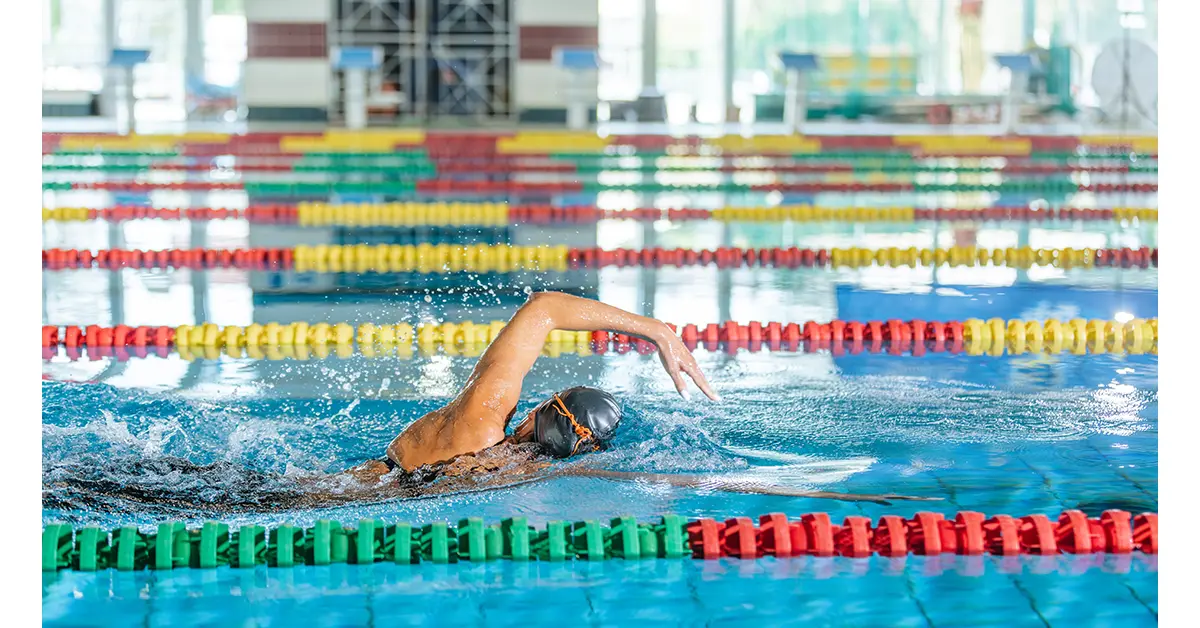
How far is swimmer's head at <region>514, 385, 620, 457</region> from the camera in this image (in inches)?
150

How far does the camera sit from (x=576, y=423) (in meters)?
3.81

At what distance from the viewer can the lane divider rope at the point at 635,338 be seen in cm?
567

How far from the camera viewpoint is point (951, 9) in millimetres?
21188

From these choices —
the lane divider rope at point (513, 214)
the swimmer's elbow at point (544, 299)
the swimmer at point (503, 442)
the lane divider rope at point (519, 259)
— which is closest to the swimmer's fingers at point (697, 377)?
the swimmer at point (503, 442)

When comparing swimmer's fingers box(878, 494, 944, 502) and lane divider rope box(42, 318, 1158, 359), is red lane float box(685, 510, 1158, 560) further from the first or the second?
lane divider rope box(42, 318, 1158, 359)

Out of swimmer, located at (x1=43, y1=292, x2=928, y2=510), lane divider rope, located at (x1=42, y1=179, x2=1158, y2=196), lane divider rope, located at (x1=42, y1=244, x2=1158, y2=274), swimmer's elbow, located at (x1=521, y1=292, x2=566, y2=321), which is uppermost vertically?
lane divider rope, located at (x1=42, y1=179, x2=1158, y2=196)

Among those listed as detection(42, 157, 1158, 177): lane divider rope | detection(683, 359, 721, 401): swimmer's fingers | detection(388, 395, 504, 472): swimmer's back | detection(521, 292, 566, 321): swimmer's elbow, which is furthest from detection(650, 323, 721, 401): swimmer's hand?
detection(42, 157, 1158, 177): lane divider rope

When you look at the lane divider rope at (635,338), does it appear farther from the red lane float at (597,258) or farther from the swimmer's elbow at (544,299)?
the swimmer's elbow at (544,299)

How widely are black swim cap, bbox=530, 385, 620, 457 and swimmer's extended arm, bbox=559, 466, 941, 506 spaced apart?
69 millimetres

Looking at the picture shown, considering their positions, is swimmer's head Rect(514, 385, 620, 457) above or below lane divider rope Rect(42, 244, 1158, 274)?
below

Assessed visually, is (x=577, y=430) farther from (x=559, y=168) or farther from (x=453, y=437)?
(x=559, y=168)

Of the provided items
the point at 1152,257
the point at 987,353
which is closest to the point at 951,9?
the point at 1152,257

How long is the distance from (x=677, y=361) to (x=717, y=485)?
0.49 metres
